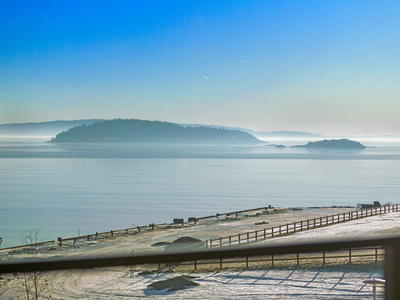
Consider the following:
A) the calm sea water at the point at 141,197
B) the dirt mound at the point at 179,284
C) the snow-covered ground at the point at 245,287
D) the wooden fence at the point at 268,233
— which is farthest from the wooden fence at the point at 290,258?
the calm sea water at the point at 141,197

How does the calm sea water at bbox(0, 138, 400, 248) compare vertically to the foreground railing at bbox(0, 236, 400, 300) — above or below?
below

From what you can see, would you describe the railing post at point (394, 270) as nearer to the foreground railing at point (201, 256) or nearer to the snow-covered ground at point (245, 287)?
the foreground railing at point (201, 256)

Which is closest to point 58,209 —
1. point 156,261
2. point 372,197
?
point 372,197

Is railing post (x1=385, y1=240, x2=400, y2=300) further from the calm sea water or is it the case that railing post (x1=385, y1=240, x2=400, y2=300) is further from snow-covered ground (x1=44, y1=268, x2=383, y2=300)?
the calm sea water

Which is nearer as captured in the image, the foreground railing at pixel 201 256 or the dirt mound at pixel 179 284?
the foreground railing at pixel 201 256

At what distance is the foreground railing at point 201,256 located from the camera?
55.9 inches

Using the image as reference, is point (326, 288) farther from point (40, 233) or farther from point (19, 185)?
point (19, 185)

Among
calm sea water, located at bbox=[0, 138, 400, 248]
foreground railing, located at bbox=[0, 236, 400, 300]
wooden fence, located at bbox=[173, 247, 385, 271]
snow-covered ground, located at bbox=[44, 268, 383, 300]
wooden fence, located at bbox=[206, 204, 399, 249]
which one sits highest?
foreground railing, located at bbox=[0, 236, 400, 300]

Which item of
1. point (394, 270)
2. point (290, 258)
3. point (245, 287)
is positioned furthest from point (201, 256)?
point (245, 287)

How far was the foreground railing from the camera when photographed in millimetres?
1419

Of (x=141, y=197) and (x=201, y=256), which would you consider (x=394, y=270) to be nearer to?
(x=201, y=256)

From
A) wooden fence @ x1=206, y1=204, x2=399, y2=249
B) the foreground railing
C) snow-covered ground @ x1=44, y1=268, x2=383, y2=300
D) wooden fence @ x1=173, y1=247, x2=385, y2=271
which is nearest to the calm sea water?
wooden fence @ x1=206, y1=204, x2=399, y2=249

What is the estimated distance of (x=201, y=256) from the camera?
148 cm

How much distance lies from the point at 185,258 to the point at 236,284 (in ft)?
11.9
